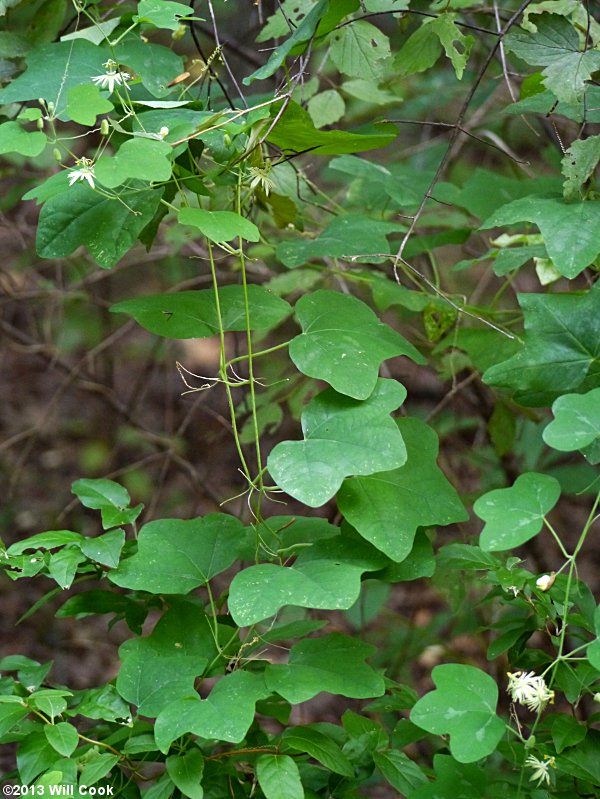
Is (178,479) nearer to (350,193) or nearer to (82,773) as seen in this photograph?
(350,193)

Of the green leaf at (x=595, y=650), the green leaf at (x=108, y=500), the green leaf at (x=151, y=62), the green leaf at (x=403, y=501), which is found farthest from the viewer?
the green leaf at (x=151, y=62)

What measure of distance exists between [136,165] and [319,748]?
757 millimetres

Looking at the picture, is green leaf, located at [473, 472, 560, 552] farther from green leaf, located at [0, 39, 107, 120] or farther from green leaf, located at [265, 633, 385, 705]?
green leaf, located at [0, 39, 107, 120]

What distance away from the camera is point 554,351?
1.20 m

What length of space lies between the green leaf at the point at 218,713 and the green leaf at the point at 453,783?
22 cm

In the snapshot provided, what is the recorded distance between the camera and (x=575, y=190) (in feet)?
4.05

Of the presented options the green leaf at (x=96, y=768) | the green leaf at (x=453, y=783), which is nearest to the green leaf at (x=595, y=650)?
the green leaf at (x=453, y=783)

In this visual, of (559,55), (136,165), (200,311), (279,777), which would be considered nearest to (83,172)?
(136,165)

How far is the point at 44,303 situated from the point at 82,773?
→ 242cm

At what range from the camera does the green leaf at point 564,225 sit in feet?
3.83

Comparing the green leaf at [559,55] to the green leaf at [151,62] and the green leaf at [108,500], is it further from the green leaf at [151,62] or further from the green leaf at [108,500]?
the green leaf at [108,500]

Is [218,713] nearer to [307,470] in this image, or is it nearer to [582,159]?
[307,470]

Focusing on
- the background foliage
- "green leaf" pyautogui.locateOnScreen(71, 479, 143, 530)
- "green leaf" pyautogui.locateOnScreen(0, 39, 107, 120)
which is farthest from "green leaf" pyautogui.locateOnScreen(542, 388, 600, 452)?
"green leaf" pyautogui.locateOnScreen(0, 39, 107, 120)

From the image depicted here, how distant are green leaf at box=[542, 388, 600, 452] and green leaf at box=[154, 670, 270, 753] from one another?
46 cm
